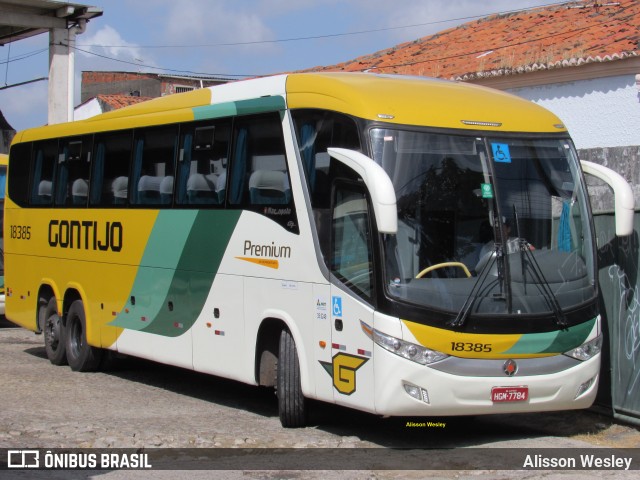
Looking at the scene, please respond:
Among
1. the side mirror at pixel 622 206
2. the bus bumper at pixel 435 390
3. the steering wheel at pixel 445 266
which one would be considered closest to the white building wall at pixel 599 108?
the side mirror at pixel 622 206

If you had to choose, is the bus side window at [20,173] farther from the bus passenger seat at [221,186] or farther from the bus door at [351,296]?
the bus door at [351,296]

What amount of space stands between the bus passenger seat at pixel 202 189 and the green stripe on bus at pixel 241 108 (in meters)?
0.68

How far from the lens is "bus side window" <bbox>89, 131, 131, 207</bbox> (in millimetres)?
12938

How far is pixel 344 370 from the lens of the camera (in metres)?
8.91

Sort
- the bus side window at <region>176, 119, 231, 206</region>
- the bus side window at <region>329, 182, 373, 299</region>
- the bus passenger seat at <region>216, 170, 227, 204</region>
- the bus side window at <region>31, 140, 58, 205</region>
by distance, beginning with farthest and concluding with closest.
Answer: the bus side window at <region>31, 140, 58, 205</region>, the bus side window at <region>176, 119, 231, 206</region>, the bus passenger seat at <region>216, 170, 227, 204</region>, the bus side window at <region>329, 182, 373, 299</region>

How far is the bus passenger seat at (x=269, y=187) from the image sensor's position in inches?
384

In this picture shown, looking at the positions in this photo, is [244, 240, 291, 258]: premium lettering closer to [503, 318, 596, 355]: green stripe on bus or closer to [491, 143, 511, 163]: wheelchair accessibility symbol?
[491, 143, 511, 163]: wheelchair accessibility symbol

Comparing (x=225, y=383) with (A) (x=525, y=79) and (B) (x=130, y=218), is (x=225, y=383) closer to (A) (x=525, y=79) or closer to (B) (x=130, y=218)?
(B) (x=130, y=218)

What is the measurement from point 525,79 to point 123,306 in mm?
10871

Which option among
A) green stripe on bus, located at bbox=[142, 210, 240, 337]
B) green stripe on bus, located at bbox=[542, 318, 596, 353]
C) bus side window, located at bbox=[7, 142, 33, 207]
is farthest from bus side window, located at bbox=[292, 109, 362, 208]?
bus side window, located at bbox=[7, 142, 33, 207]

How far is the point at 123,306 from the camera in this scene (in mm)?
12852

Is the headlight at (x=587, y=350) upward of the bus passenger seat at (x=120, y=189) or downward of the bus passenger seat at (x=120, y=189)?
downward

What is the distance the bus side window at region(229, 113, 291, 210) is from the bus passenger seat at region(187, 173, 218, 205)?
1.32 feet

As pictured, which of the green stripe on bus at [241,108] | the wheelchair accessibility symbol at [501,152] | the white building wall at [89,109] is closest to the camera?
the wheelchair accessibility symbol at [501,152]
